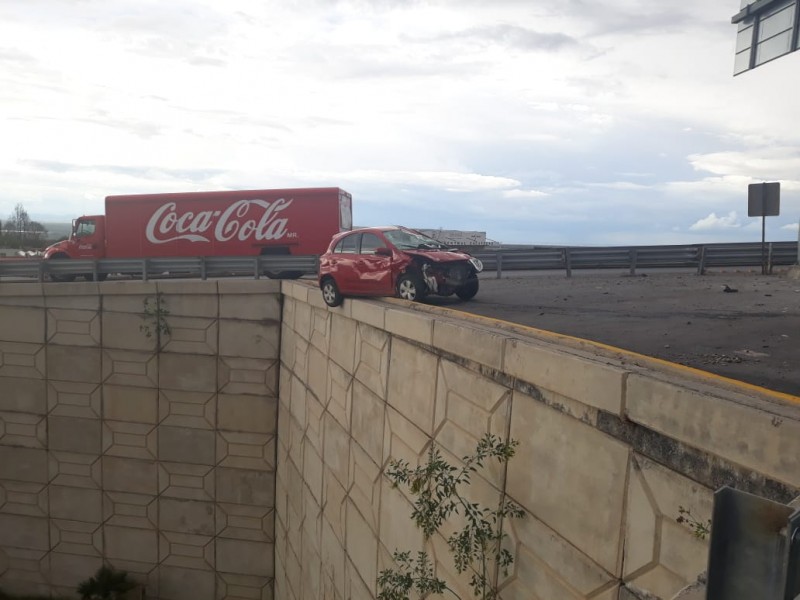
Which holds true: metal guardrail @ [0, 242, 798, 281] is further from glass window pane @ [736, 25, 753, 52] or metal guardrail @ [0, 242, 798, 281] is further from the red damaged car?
the red damaged car

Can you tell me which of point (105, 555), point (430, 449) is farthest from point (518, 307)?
point (105, 555)

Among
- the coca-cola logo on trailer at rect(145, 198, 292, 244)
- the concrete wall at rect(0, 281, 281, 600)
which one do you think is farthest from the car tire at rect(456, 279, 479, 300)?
the coca-cola logo on trailer at rect(145, 198, 292, 244)

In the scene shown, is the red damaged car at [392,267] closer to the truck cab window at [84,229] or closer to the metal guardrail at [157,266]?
the metal guardrail at [157,266]

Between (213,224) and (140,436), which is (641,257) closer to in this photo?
Answer: (140,436)

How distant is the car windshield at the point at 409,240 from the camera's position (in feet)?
35.8

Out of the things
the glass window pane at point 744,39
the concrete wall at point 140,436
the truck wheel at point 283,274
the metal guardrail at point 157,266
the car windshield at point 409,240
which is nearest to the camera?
the car windshield at point 409,240

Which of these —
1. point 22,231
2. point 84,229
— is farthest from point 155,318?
point 22,231

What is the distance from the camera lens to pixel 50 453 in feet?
56.0

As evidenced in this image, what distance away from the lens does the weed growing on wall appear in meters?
16.6

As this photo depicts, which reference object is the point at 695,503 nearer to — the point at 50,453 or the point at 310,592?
the point at 310,592

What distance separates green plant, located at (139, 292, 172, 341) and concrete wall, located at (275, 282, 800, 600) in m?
8.18

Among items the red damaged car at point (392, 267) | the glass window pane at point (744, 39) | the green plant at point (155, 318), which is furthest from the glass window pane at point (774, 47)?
the green plant at point (155, 318)

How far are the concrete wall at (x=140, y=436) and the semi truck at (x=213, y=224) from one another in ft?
24.0

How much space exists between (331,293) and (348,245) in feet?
2.99
